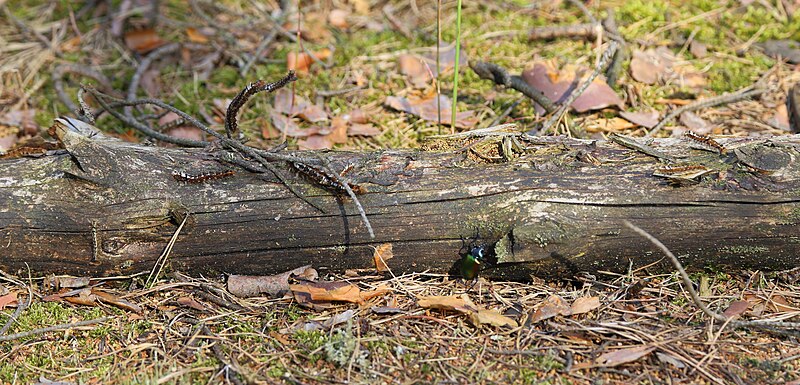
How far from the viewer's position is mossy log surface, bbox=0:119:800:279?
2.43 meters

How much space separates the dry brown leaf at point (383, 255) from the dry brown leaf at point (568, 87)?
160 cm

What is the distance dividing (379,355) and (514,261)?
598 mm

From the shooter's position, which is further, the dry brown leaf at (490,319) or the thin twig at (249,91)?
the thin twig at (249,91)

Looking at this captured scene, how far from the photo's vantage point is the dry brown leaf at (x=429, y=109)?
370cm

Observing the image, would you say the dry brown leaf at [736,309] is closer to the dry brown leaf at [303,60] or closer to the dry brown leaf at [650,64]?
the dry brown leaf at [650,64]

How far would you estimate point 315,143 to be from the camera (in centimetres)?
358

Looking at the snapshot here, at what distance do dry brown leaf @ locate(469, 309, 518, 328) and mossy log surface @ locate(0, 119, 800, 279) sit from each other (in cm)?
21

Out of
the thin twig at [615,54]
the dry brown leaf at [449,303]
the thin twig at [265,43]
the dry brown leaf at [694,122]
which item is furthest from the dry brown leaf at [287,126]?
the dry brown leaf at [694,122]

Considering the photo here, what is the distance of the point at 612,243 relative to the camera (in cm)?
247

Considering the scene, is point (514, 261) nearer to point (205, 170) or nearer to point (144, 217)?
point (205, 170)

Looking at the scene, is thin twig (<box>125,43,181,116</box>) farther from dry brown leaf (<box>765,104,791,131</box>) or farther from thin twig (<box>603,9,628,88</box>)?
dry brown leaf (<box>765,104,791,131</box>)

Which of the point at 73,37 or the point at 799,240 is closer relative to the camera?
the point at 799,240

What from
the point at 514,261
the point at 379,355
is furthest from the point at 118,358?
the point at 514,261

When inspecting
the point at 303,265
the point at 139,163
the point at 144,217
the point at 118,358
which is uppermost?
the point at 139,163
